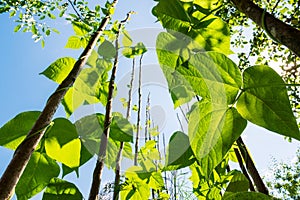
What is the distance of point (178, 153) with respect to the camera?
398mm

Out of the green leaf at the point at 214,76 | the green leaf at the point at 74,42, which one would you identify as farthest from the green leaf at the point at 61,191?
the green leaf at the point at 74,42

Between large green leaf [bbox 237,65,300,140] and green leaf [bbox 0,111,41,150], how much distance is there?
247 mm

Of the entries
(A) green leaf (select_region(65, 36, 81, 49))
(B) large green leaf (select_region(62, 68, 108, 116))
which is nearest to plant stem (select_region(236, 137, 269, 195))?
(B) large green leaf (select_region(62, 68, 108, 116))

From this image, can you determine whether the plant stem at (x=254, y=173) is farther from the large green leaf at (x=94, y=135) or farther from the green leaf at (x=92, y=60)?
the green leaf at (x=92, y=60)

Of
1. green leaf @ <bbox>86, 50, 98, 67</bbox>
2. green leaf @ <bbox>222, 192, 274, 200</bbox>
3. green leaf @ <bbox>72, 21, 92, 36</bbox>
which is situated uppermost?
green leaf @ <bbox>72, 21, 92, 36</bbox>

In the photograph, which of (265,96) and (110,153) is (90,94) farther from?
(265,96)

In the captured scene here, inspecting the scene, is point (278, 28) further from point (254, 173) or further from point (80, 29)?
point (80, 29)

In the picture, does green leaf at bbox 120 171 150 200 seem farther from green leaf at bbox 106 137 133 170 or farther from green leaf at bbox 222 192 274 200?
green leaf at bbox 222 192 274 200

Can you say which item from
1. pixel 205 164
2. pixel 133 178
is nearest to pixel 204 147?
pixel 205 164

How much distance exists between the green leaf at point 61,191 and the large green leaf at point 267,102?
0.24m

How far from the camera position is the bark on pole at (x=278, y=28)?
0.80 ft

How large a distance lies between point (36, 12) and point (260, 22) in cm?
257

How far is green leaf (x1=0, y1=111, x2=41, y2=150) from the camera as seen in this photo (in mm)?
380

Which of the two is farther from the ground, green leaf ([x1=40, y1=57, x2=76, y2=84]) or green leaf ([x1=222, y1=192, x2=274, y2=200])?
green leaf ([x1=40, y1=57, x2=76, y2=84])
